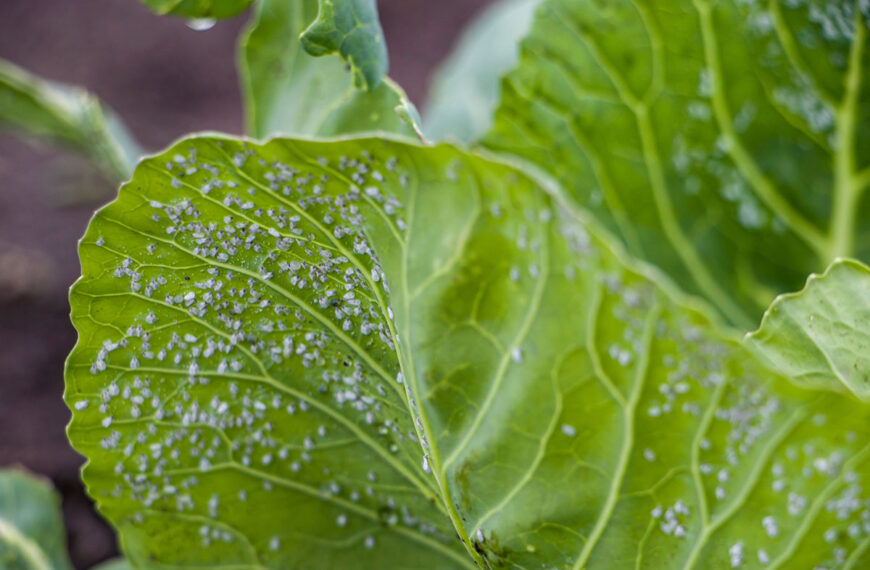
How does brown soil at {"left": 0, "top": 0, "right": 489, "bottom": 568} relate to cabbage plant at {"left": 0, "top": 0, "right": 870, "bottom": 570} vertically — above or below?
below

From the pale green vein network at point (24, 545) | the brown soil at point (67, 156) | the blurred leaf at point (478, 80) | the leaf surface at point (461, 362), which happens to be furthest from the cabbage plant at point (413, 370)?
the brown soil at point (67, 156)

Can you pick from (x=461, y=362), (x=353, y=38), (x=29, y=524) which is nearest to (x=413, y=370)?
(x=461, y=362)

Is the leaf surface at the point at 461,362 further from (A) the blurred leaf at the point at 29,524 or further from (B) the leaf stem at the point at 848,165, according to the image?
(B) the leaf stem at the point at 848,165

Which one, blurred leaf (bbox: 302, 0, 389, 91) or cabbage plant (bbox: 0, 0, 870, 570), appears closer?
cabbage plant (bbox: 0, 0, 870, 570)

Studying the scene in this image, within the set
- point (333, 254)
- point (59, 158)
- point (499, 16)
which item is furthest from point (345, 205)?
point (59, 158)

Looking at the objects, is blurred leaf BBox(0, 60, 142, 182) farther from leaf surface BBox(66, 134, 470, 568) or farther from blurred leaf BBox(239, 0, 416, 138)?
leaf surface BBox(66, 134, 470, 568)

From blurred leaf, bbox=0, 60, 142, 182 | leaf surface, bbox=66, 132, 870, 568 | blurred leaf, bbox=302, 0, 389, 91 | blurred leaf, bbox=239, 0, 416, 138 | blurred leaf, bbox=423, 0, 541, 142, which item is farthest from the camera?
blurred leaf, bbox=423, 0, 541, 142

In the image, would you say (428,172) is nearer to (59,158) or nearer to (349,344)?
(349,344)

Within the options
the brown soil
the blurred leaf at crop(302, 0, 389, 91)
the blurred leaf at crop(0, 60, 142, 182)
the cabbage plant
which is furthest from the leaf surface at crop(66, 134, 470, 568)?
the brown soil
